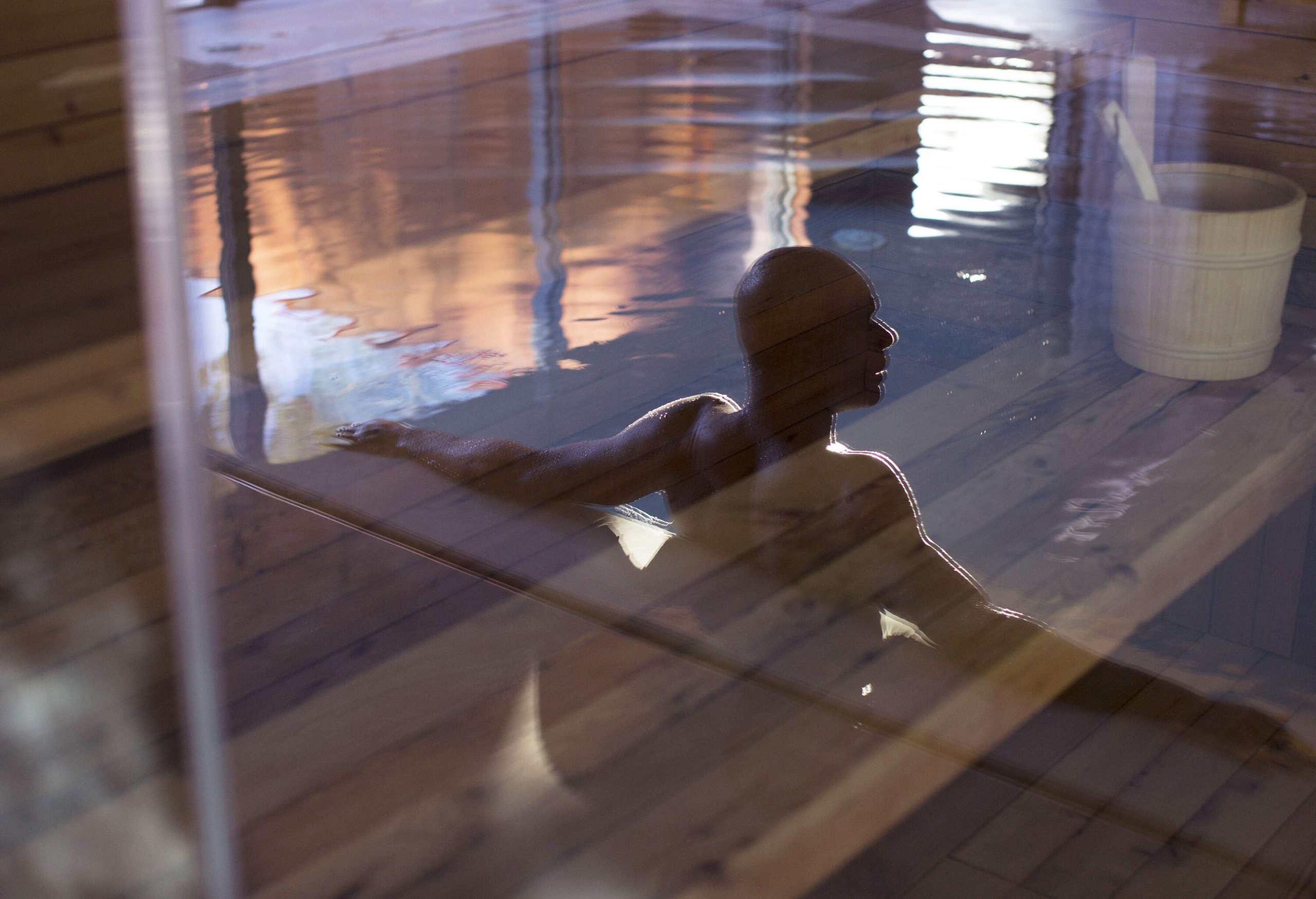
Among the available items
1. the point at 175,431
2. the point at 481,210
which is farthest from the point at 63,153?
the point at 481,210

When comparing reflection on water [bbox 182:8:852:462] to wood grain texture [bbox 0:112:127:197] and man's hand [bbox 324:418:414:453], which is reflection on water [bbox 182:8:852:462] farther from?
wood grain texture [bbox 0:112:127:197]

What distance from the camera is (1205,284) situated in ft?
5.99

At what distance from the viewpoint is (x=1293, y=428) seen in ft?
5.29

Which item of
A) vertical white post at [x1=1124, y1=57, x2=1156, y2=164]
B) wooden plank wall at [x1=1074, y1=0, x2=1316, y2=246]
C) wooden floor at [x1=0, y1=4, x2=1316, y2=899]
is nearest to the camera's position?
wooden floor at [x1=0, y1=4, x2=1316, y2=899]

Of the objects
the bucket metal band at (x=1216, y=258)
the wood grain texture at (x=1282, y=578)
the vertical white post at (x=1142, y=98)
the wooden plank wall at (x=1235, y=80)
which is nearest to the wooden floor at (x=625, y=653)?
the wood grain texture at (x=1282, y=578)

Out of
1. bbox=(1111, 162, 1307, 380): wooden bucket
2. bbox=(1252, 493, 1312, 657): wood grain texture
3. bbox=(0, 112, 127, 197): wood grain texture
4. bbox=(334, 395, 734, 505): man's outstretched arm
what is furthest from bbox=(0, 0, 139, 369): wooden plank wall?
bbox=(1111, 162, 1307, 380): wooden bucket

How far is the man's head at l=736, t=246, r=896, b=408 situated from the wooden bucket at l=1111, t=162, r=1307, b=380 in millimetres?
649

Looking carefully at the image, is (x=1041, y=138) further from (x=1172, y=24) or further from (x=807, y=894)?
(x=807, y=894)

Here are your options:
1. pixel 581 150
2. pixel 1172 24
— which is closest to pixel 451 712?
pixel 581 150

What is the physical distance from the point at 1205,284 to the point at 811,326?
882 millimetres

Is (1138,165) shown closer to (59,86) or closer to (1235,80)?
(1235,80)

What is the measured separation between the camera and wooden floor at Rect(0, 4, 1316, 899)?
81cm

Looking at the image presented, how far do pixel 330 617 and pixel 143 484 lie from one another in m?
0.26

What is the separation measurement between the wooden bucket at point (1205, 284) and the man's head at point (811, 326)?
2.13 feet
